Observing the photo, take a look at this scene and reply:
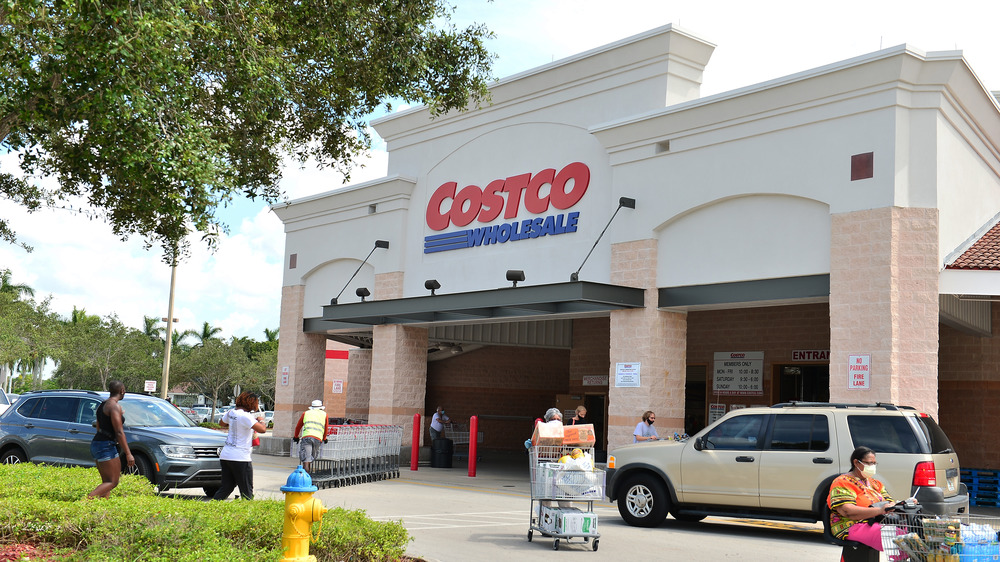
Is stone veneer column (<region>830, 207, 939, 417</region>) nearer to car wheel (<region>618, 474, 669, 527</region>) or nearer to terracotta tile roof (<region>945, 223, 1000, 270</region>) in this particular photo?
terracotta tile roof (<region>945, 223, 1000, 270</region>)

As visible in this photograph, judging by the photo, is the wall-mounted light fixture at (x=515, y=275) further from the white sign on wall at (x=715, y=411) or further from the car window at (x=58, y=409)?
the car window at (x=58, y=409)

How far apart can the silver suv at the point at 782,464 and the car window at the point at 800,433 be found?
1 centimetres

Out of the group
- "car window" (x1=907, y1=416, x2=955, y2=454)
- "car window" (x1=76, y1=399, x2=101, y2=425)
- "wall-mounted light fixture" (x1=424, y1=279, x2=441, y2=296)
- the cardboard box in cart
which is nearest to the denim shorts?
"car window" (x1=76, y1=399, x2=101, y2=425)

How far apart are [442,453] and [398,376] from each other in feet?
7.99

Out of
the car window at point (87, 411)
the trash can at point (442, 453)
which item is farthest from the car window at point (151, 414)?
the trash can at point (442, 453)

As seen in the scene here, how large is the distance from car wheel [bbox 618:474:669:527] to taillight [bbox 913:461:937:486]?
3440 millimetres

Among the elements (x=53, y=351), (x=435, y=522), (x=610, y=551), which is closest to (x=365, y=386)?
(x=435, y=522)

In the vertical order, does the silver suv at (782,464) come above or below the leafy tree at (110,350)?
below

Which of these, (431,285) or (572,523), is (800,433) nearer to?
(572,523)

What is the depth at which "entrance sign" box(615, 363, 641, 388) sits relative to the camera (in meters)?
19.1

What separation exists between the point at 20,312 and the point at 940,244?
4946cm

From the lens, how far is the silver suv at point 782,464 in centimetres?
1169

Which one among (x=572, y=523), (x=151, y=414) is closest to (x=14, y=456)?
(x=151, y=414)

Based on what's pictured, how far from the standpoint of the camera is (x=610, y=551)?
11.2 m
